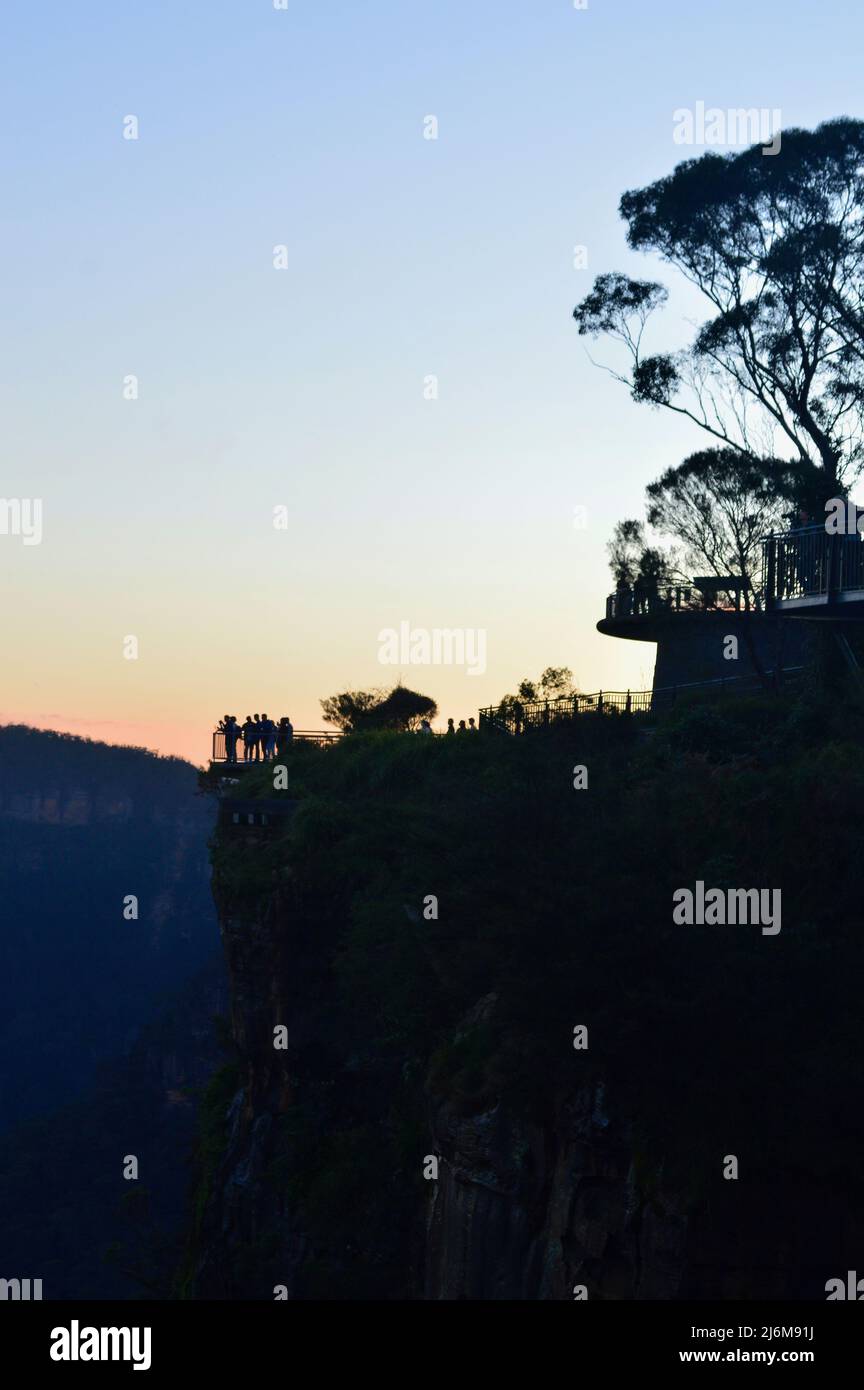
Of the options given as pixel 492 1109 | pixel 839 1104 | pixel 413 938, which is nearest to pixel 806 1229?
pixel 839 1104

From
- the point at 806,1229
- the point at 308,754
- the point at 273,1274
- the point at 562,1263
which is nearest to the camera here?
the point at 806,1229

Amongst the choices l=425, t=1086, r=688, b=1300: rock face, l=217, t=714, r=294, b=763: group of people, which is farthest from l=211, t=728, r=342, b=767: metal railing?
l=425, t=1086, r=688, b=1300: rock face

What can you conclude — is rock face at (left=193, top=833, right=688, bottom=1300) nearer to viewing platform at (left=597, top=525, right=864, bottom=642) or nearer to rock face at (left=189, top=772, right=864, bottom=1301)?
rock face at (left=189, top=772, right=864, bottom=1301)

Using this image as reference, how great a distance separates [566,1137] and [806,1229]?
3.41m

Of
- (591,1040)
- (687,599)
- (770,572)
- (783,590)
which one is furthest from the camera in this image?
(687,599)

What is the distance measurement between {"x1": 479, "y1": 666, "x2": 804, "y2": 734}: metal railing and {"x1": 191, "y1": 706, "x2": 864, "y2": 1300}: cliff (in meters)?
2.23

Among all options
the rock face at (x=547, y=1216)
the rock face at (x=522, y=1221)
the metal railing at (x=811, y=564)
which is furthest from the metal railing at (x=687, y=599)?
the rock face at (x=547, y=1216)

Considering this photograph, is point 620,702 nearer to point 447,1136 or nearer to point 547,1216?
point 447,1136

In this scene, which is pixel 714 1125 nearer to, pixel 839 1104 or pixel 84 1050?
pixel 839 1104

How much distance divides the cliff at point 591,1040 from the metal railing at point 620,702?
2229 millimetres

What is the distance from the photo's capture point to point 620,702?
37000mm

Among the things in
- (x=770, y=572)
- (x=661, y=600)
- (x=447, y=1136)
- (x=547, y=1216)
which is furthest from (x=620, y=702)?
(x=547, y=1216)

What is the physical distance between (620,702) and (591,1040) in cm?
1831
